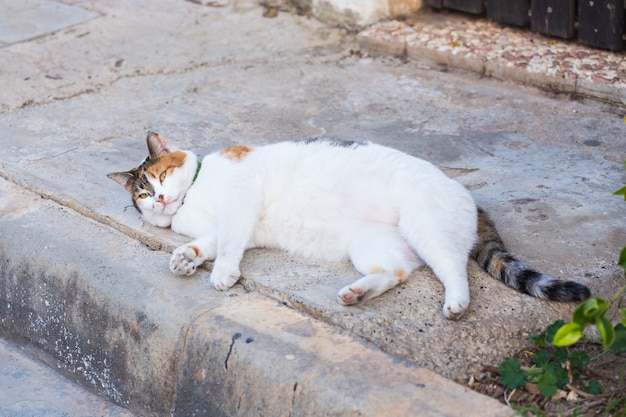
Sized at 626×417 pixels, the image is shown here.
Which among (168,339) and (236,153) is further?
(236,153)

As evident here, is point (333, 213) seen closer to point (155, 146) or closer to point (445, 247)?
point (445, 247)

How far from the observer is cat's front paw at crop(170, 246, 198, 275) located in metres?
3.07

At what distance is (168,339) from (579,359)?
1.36 metres

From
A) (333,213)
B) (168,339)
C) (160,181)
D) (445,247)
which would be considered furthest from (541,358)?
(160,181)

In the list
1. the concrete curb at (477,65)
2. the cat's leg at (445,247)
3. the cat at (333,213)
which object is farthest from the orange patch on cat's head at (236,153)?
the concrete curb at (477,65)

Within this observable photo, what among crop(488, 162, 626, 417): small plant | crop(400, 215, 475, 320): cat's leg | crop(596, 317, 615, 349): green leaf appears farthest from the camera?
crop(400, 215, 475, 320): cat's leg

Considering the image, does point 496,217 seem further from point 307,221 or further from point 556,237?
point 307,221

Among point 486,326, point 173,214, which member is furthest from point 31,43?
point 486,326

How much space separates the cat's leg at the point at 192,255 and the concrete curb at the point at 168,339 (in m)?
0.07

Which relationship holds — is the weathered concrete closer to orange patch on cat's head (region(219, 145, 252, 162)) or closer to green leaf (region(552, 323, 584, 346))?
orange patch on cat's head (region(219, 145, 252, 162))

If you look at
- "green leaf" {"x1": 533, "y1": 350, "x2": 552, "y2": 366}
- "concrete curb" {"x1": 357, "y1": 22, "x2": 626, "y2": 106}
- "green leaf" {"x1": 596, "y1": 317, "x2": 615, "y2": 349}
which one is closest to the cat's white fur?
"green leaf" {"x1": 533, "y1": 350, "x2": 552, "y2": 366}

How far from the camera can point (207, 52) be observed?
220 inches

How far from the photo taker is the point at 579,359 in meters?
2.52

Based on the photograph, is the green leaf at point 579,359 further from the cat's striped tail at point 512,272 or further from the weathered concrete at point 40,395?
the weathered concrete at point 40,395
